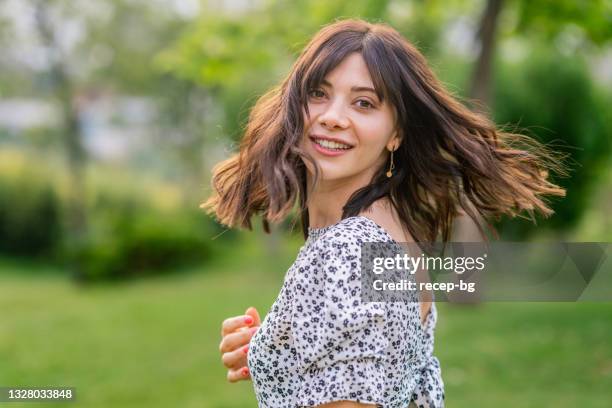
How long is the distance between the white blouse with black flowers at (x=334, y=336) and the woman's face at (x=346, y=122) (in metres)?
0.17

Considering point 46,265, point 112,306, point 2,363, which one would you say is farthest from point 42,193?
point 2,363

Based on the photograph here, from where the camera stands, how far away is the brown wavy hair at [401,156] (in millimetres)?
1925

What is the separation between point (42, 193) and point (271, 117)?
14.3 m

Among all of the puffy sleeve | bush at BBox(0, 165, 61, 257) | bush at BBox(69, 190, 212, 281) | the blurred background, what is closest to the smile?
the puffy sleeve

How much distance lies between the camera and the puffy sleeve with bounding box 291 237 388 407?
1.66 metres

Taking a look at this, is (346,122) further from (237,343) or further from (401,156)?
(237,343)

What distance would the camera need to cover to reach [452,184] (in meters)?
2.21

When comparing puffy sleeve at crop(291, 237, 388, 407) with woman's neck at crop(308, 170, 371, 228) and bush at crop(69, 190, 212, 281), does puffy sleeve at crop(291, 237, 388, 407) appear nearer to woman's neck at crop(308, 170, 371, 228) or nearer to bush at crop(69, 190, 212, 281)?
woman's neck at crop(308, 170, 371, 228)

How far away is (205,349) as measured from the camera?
7969 mm

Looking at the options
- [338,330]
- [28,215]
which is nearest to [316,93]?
[338,330]

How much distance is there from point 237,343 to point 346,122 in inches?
27.1

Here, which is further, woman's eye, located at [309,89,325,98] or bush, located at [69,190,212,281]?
bush, located at [69,190,212,281]

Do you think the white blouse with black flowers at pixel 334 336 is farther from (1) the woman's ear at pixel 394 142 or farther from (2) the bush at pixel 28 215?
(2) the bush at pixel 28 215

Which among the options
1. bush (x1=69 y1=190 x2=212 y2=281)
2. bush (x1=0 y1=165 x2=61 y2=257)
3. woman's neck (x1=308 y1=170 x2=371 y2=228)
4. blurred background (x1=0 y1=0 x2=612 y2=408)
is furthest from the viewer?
bush (x1=0 y1=165 x2=61 y2=257)
